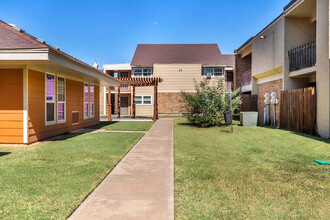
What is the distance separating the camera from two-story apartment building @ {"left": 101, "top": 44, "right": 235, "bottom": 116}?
27.5 m

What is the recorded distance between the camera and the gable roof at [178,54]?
95.9 ft

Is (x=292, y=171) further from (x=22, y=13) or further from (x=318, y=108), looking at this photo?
(x=22, y=13)

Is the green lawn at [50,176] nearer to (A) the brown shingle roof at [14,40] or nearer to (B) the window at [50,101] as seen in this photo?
(B) the window at [50,101]

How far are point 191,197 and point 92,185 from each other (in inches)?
64.9

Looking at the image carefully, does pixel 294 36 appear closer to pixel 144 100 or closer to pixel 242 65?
pixel 242 65

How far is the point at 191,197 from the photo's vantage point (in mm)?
3279

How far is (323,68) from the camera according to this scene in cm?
934

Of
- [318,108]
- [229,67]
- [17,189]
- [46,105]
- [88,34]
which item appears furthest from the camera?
[229,67]

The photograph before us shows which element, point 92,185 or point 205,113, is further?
point 205,113

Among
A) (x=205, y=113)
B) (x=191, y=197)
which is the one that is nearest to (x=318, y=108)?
(x=205, y=113)

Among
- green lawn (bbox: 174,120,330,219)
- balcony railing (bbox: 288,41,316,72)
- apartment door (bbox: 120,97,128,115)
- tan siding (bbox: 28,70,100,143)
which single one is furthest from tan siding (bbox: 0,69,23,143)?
apartment door (bbox: 120,97,128,115)

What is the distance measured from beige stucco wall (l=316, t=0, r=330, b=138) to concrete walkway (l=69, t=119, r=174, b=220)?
7.40 metres

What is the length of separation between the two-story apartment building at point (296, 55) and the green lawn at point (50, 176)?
850 cm

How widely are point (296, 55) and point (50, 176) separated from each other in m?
12.6
